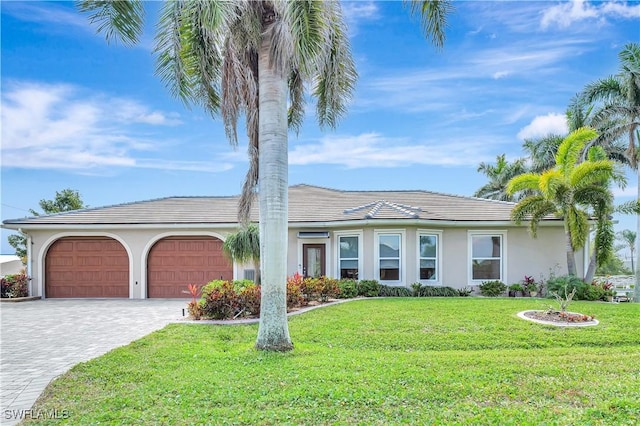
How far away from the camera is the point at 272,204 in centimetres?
709

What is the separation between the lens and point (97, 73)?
14977 millimetres

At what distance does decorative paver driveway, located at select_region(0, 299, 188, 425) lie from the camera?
5637 millimetres

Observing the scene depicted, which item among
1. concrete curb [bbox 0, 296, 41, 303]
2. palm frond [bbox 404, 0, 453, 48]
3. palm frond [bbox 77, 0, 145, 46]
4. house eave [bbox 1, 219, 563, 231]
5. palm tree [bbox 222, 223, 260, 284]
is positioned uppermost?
palm frond [bbox 404, 0, 453, 48]

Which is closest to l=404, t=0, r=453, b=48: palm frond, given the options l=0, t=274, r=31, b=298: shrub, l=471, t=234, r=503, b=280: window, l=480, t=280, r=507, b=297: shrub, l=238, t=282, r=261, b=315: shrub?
l=238, t=282, r=261, b=315: shrub

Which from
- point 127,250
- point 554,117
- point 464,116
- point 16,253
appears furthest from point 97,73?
point 554,117

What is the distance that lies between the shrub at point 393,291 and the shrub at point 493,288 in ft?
10.3

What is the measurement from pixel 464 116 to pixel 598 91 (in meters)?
5.63

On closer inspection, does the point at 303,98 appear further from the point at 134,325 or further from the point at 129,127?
the point at 129,127

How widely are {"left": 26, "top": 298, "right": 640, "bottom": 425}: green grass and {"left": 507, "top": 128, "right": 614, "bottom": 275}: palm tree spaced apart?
587 centimetres

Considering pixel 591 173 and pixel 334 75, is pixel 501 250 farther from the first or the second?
pixel 334 75

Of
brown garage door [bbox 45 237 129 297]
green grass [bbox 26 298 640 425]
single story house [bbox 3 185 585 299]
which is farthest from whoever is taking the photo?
brown garage door [bbox 45 237 129 297]

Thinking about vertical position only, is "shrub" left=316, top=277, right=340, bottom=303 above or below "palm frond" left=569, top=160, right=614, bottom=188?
below

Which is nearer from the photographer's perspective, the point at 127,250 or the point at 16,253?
the point at 127,250

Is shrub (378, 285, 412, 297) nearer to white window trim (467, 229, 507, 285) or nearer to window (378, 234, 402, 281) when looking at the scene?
window (378, 234, 402, 281)
